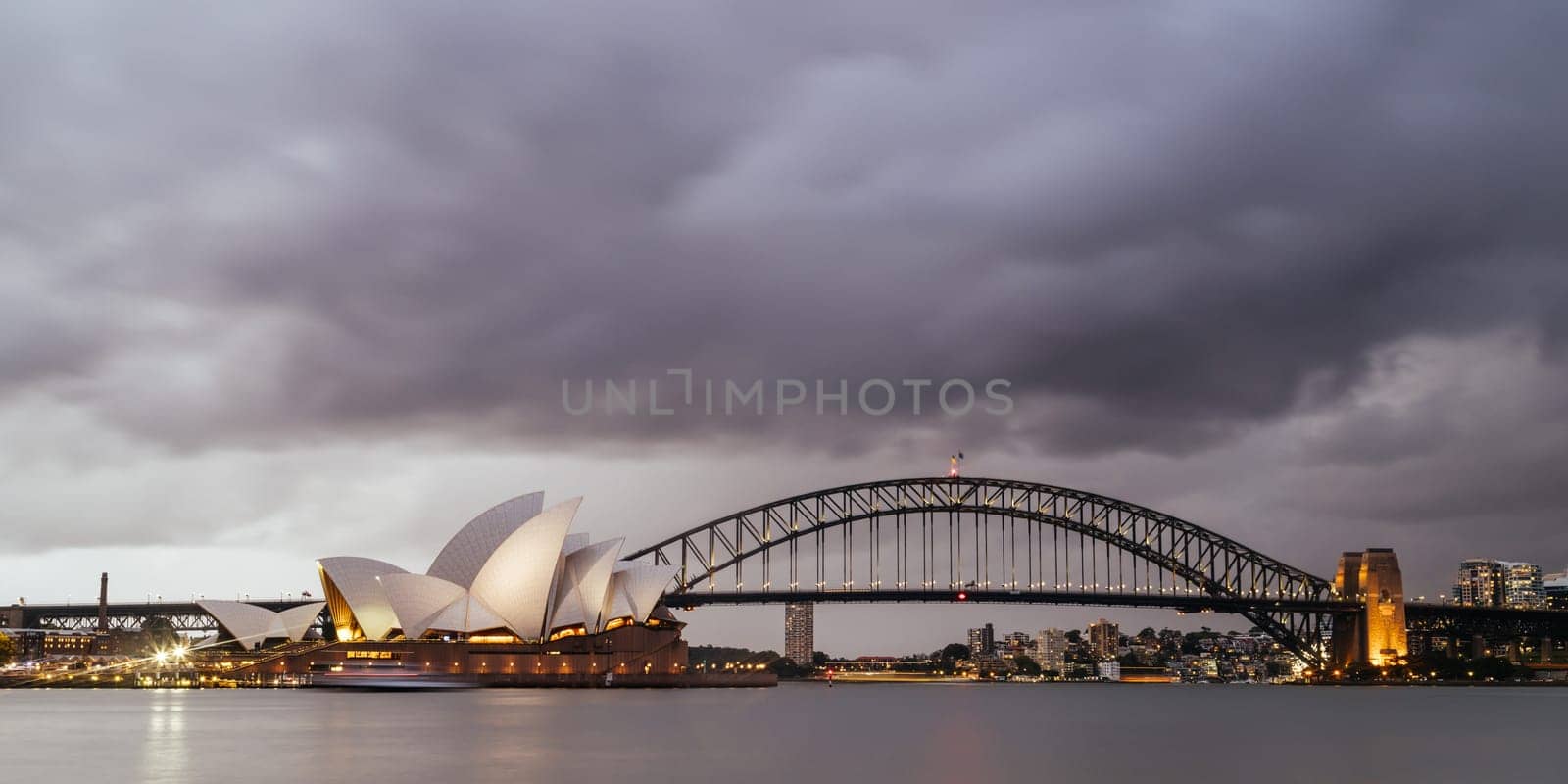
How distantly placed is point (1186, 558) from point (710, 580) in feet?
142

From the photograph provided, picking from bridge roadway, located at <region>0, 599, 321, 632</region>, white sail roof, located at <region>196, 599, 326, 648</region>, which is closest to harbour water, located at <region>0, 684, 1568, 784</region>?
white sail roof, located at <region>196, 599, 326, 648</region>

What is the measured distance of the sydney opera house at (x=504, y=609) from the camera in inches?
3772

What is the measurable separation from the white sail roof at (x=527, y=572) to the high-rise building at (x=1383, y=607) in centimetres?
7156

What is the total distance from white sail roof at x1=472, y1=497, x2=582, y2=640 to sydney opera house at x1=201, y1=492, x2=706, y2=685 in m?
0.07

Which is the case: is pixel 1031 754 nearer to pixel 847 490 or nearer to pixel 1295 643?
pixel 847 490

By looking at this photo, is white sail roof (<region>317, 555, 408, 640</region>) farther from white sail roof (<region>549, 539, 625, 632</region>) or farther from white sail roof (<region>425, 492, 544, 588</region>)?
white sail roof (<region>549, 539, 625, 632</region>)

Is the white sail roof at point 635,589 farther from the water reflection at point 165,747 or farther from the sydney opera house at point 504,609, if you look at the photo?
the water reflection at point 165,747

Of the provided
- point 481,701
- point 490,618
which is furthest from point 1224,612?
point 481,701

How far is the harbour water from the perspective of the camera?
3809cm

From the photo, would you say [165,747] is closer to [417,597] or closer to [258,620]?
[417,597]

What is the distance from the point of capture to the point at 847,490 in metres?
127

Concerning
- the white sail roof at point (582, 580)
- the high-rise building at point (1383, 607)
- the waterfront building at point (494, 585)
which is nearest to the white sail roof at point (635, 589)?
the waterfront building at point (494, 585)

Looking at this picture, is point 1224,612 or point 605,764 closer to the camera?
point 605,764

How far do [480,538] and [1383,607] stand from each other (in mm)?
78606
